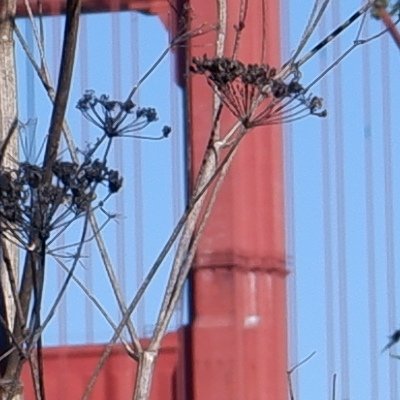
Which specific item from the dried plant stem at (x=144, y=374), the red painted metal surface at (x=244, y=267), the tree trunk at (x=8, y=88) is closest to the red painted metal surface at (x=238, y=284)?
the red painted metal surface at (x=244, y=267)

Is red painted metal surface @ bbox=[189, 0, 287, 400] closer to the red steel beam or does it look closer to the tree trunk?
the red steel beam

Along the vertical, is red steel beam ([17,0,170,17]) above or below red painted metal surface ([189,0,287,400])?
above

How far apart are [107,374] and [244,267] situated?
48cm

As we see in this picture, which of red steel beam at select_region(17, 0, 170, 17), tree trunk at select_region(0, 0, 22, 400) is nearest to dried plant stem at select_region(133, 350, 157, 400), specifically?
tree trunk at select_region(0, 0, 22, 400)

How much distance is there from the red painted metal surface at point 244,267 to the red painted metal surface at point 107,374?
0.11m

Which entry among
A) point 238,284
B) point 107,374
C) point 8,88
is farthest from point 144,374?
point 107,374

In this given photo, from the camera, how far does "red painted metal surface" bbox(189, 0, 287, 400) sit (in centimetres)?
418

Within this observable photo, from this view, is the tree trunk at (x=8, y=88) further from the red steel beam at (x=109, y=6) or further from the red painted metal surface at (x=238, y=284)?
the red steel beam at (x=109, y=6)

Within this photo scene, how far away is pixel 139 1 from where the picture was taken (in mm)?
4434

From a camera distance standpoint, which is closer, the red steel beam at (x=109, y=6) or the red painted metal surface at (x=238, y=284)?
the red painted metal surface at (x=238, y=284)

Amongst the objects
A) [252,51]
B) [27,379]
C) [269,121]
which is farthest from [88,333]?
[269,121]

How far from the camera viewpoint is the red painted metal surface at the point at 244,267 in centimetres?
418

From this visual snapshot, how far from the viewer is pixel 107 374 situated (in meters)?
4.32

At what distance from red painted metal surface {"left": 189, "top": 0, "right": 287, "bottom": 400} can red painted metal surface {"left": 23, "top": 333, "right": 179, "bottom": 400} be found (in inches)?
4.4
